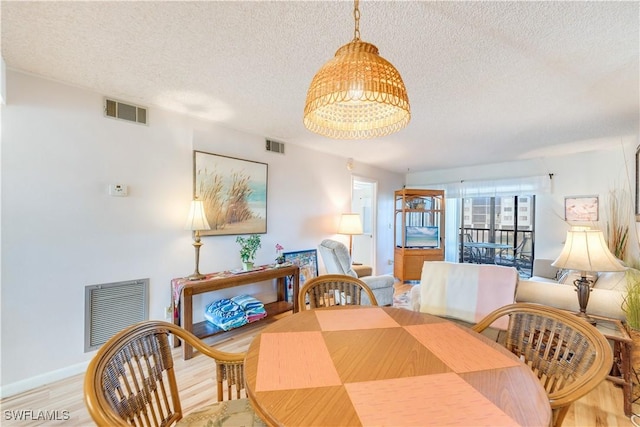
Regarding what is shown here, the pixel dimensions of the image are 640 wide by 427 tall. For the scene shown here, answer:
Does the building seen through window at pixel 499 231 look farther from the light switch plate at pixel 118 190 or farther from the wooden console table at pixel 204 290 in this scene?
the light switch plate at pixel 118 190

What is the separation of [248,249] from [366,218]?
3.14 metres

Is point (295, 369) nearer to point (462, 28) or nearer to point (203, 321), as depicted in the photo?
point (462, 28)

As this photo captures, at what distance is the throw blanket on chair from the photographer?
6.58 ft

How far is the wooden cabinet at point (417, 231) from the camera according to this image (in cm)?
519

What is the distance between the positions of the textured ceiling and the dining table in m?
1.55

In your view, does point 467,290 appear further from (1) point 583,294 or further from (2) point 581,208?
(2) point 581,208

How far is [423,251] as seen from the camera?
17.0 feet

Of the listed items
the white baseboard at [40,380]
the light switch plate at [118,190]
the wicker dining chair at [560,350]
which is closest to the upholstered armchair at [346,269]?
the wicker dining chair at [560,350]

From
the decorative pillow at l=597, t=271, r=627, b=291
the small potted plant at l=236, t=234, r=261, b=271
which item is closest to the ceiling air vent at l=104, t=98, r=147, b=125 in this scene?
the small potted plant at l=236, t=234, r=261, b=271

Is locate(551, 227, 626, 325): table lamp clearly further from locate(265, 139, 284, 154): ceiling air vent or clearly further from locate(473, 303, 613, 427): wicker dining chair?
locate(265, 139, 284, 154): ceiling air vent

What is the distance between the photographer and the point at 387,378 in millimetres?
891

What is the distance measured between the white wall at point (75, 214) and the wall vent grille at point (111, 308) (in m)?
0.06

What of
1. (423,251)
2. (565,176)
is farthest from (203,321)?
(565,176)

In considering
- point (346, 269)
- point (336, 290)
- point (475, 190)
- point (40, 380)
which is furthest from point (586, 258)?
point (40, 380)
